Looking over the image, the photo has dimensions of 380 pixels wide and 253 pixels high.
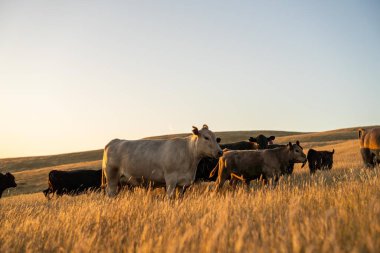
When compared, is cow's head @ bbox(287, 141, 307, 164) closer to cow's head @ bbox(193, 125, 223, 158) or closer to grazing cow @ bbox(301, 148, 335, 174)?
cow's head @ bbox(193, 125, 223, 158)

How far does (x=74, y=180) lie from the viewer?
2095 cm

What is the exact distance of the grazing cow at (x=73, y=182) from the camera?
20797mm

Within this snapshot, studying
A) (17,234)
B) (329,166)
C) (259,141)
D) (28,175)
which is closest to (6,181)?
(259,141)

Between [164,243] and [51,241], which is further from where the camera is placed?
[51,241]

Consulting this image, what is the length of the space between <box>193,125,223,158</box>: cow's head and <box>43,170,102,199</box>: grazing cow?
12.4 m

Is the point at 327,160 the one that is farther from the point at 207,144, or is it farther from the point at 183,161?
the point at 183,161

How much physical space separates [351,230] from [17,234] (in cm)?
398

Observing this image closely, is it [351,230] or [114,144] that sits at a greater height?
[114,144]

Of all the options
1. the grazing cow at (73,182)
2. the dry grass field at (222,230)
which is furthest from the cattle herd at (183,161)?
the grazing cow at (73,182)

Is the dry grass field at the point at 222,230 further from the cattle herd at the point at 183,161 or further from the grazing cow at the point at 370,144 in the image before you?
the grazing cow at the point at 370,144

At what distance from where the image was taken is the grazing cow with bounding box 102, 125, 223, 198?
983 cm

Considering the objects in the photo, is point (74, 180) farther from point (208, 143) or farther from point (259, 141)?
point (208, 143)

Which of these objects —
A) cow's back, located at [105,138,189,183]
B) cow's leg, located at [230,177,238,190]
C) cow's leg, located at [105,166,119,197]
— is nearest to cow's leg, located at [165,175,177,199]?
cow's back, located at [105,138,189,183]

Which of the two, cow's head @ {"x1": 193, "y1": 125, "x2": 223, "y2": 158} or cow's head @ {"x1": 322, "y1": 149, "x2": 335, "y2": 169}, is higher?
cow's head @ {"x1": 193, "y1": 125, "x2": 223, "y2": 158}
